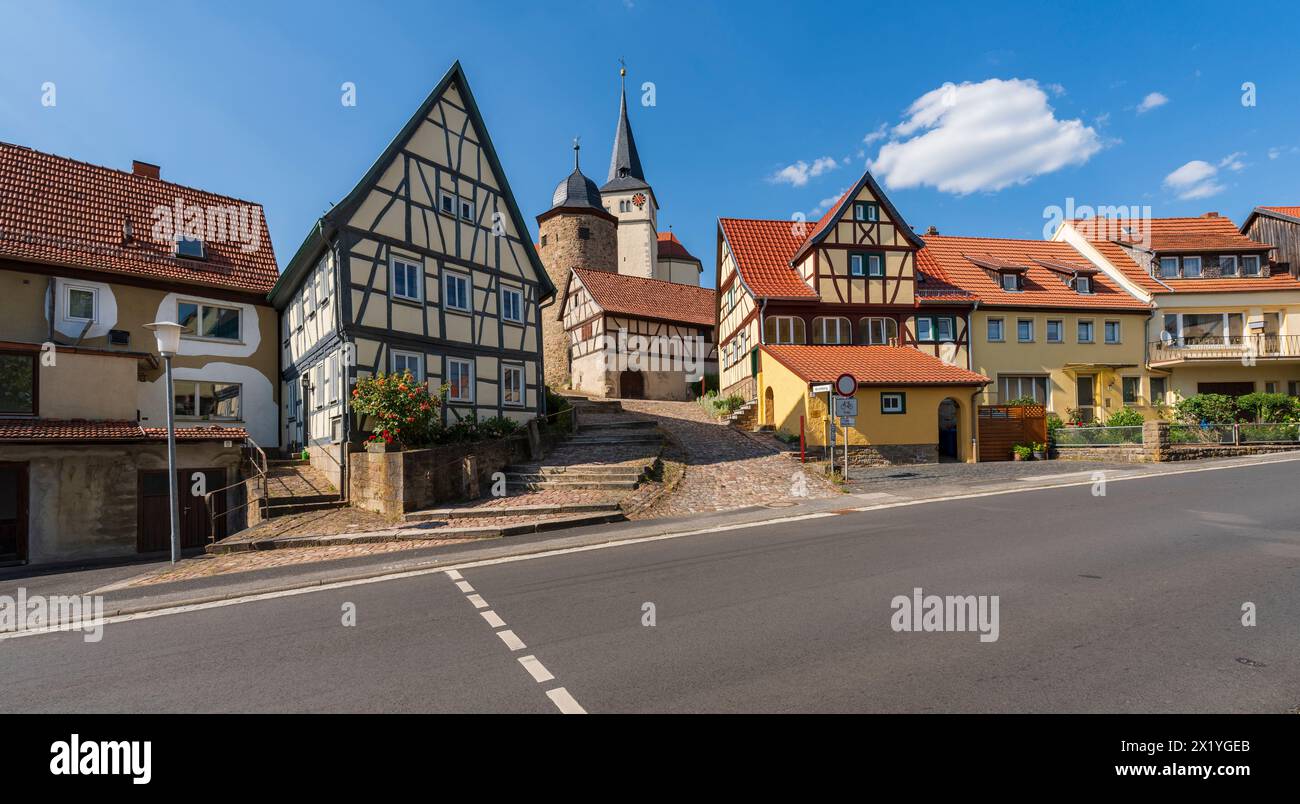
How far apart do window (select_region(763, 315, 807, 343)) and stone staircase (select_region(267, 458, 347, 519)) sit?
1726 centimetres

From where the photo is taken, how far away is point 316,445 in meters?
17.4

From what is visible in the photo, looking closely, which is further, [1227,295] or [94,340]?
[1227,295]

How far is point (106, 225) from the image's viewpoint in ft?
60.1

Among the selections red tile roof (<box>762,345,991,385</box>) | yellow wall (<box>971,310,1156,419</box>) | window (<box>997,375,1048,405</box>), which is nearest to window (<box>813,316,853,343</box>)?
red tile roof (<box>762,345,991,385</box>)

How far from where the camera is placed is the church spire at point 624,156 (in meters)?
60.5

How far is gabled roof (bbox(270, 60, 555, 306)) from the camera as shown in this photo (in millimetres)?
16031

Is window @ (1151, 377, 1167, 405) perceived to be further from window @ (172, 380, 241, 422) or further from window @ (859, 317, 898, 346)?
window @ (172, 380, 241, 422)

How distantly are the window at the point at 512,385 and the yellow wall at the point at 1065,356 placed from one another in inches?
790

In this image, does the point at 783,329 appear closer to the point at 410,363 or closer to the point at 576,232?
the point at 410,363

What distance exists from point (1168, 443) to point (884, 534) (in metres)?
18.2

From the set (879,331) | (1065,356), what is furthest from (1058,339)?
(879,331)

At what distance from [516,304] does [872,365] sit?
13.2 metres
